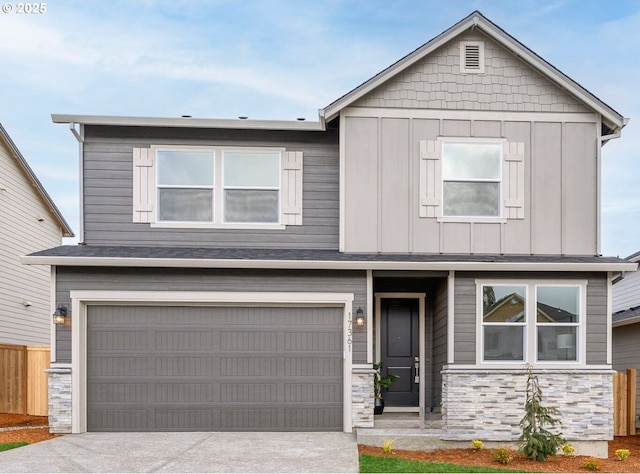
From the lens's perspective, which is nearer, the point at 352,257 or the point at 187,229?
the point at 352,257

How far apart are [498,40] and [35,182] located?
13.1 m

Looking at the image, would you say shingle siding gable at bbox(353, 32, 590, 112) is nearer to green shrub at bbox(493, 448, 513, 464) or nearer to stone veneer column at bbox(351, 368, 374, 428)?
stone veneer column at bbox(351, 368, 374, 428)

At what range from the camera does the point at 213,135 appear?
11.5 meters

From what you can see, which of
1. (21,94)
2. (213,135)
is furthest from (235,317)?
(21,94)

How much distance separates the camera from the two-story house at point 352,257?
34.2ft

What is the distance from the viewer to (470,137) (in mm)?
11211

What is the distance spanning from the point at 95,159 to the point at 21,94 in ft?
48.3

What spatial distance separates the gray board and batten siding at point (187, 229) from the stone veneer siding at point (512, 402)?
11.0 ft

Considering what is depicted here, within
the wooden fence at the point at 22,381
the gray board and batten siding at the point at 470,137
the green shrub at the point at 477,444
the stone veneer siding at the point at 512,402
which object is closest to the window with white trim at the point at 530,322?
the stone veneer siding at the point at 512,402

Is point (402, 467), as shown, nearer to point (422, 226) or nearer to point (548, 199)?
point (422, 226)

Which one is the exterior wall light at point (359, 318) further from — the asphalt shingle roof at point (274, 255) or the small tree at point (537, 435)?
the small tree at point (537, 435)

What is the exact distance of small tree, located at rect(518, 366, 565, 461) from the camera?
9086 millimetres

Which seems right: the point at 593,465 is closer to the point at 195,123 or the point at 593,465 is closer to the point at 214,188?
the point at 214,188
